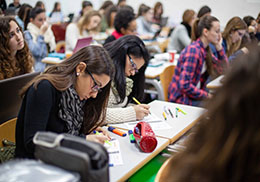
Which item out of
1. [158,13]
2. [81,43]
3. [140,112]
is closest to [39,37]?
[81,43]

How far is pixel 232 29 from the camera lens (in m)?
3.44

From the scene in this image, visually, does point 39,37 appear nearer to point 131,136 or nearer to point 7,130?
point 7,130

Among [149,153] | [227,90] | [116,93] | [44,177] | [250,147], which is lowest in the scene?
[149,153]

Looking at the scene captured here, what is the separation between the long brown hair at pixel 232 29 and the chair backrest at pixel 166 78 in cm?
86

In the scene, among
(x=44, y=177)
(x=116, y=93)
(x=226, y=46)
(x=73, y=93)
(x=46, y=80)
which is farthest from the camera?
(x=226, y=46)

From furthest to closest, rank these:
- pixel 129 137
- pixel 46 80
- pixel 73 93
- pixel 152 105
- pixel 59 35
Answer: pixel 59 35, pixel 152 105, pixel 129 137, pixel 73 93, pixel 46 80

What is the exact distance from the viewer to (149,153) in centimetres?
156

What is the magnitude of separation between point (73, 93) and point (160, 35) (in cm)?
496

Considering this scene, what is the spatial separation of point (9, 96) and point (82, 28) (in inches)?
127

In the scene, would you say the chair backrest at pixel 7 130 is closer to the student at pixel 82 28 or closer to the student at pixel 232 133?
the student at pixel 232 133

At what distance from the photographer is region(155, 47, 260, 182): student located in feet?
1.77

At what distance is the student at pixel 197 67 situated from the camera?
2783 mm

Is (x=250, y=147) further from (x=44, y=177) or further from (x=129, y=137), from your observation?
(x=129, y=137)

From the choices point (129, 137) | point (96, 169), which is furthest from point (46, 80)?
point (96, 169)
